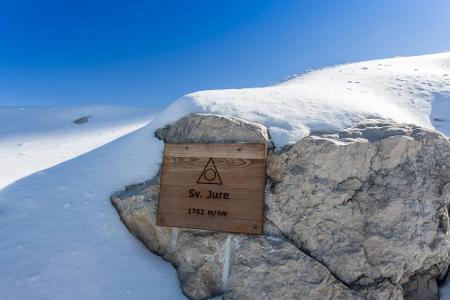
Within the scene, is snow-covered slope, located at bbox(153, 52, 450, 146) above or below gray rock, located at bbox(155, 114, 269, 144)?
above

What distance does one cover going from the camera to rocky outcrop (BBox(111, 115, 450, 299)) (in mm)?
3795

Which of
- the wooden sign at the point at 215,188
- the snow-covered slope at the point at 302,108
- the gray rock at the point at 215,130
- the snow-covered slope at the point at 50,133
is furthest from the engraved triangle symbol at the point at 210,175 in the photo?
the snow-covered slope at the point at 50,133

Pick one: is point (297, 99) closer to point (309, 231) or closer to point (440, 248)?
point (309, 231)

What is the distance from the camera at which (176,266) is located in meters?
4.30

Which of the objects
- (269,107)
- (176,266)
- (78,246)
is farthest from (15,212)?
(269,107)

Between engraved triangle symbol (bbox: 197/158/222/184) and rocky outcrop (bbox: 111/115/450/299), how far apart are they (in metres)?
0.52

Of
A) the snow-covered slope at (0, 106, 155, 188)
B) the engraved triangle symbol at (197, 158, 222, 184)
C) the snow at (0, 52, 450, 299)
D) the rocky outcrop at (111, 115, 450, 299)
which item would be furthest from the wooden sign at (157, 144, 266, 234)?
the snow-covered slope at (0, 106, 155, 188)

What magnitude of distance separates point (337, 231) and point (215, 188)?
5.32 feet

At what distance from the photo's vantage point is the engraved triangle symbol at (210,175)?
4.23 m

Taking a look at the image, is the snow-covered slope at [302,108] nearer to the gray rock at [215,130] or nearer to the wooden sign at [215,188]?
the gray rock at [215,130]

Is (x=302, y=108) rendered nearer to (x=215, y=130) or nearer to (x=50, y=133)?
(x=215, y=130)

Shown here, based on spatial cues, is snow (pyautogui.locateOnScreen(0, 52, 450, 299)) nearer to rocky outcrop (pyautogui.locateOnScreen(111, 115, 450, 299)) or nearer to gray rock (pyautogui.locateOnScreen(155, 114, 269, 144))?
gray rock (pyautogui.locateOnScreen(155, 114, 269, 144))

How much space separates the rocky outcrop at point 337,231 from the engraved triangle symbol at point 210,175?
523mm

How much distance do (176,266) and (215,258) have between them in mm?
617
